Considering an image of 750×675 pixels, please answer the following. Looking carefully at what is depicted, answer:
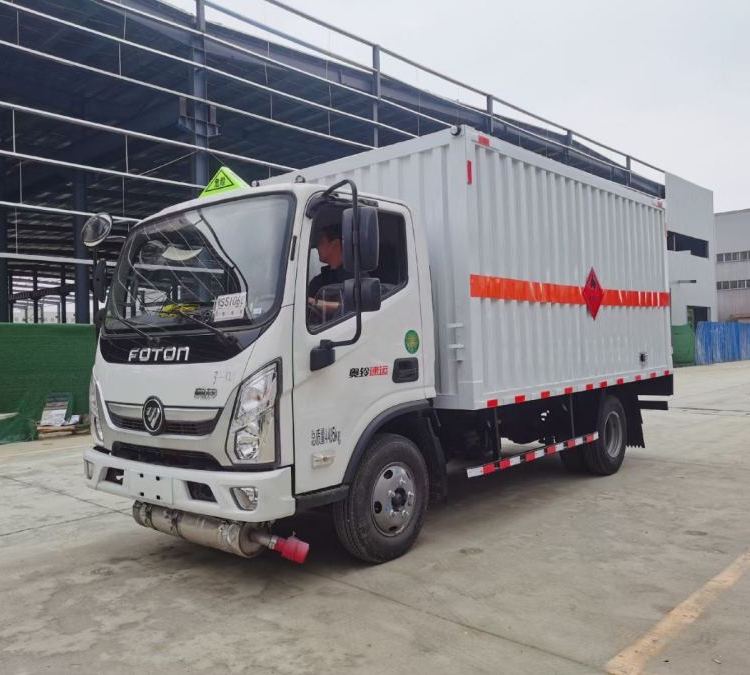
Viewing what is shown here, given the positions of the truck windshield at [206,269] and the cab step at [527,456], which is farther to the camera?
the cab step at [527,456]

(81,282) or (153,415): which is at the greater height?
(81,282)

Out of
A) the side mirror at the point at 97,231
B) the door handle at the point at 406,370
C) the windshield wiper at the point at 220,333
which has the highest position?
the side mirror at the point at 97,231

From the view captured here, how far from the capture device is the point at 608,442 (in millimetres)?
7660

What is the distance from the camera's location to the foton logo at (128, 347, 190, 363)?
4.17 meters

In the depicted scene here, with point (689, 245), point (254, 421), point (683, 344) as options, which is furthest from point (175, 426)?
point (689, 245)

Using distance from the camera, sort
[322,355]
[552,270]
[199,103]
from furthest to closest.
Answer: [199,103] → [552,270] → [322,355]

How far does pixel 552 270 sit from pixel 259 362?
342 cm

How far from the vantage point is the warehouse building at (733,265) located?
55.6 metres

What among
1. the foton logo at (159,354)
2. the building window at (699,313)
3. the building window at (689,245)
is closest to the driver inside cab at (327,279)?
the foton logo at (159,354)

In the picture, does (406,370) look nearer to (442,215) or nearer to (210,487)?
(442,215)

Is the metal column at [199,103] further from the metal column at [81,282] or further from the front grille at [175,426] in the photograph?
the front grille at [175,426]

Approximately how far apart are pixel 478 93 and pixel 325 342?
2096 cm

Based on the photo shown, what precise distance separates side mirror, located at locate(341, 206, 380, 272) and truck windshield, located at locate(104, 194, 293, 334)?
384 millimetres

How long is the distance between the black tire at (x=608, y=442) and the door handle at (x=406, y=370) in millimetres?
3148
